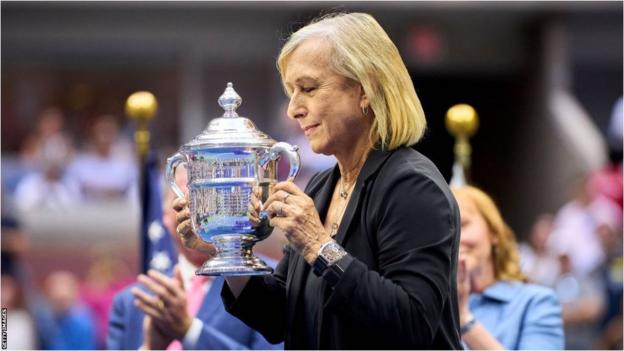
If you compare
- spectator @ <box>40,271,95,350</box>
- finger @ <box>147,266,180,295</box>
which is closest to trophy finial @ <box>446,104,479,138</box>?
finger @ <box>147,266,180,295</box>

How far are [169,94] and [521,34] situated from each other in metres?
3.28

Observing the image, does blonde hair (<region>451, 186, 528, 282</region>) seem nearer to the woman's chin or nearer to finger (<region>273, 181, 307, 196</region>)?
the woman's chin

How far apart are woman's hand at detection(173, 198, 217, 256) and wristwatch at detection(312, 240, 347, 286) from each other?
0.41 m

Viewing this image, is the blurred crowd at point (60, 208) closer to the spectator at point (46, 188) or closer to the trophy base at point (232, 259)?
the spectator at point (46, 188)

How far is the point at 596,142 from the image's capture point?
44.0 ft

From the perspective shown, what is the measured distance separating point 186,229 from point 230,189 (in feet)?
0.64

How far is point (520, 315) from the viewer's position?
501 cm

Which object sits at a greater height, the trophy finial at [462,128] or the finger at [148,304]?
the trophy finial at [462,128]

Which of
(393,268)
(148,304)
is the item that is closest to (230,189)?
(393,268)

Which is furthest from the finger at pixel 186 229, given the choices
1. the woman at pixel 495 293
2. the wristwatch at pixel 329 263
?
the woman at pixel 495 293

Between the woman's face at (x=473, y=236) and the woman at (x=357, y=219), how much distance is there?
1.49 m

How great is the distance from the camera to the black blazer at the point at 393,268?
329cm

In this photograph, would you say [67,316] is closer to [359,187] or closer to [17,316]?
[17,316]

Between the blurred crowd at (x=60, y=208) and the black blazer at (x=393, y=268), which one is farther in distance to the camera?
the blurred crowd at (x=60, y=208)
